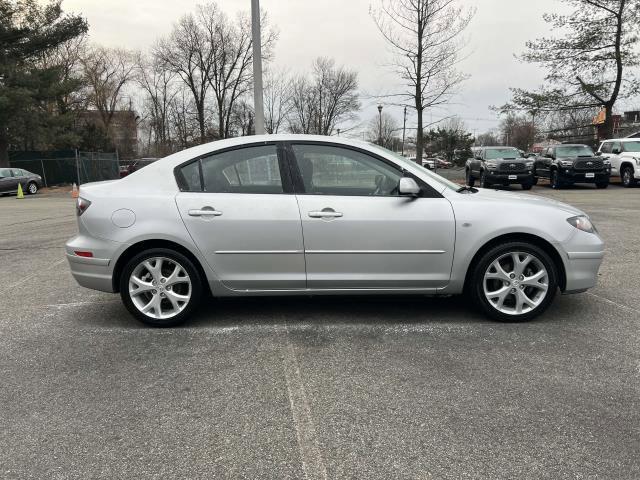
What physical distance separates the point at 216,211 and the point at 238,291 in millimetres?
715

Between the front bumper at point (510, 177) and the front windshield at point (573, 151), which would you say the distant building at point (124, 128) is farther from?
the front windshield at point (573, 151)

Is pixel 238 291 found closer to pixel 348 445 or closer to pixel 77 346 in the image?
pixel 77 346

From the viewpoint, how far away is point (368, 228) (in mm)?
4254

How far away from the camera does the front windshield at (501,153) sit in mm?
20031

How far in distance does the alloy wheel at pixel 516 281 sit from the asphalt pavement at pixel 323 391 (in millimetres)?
192

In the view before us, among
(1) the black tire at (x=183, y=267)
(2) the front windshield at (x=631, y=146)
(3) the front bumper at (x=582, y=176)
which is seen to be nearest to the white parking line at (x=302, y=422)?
(1) the black tire at (x=183, y=267)

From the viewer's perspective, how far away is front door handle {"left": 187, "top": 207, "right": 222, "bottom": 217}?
429 cm

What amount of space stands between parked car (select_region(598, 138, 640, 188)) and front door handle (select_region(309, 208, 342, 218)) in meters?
19.2

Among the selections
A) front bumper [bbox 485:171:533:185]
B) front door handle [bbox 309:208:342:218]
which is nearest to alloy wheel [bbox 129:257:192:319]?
front door handle [bbox 309:208:342:218]

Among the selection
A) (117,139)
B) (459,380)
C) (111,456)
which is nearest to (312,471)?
(111,456)

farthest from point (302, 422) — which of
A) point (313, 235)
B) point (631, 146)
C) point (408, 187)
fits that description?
point (631, 146)

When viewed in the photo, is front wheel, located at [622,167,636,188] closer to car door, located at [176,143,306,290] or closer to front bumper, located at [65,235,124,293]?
car door, located at [176,143,306,290]

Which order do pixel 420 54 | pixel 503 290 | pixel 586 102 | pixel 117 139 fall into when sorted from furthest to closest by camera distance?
1. pixel 117 139
2. pixel 586 102
3. pixel 420 54
4. pixel 503 290

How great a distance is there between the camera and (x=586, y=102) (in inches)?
1029
